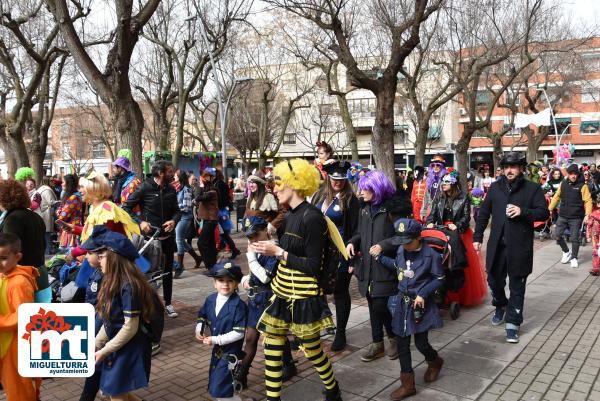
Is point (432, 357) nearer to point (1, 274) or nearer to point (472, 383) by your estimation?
point (472, 383)

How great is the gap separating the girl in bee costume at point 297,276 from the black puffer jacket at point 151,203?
110 inches

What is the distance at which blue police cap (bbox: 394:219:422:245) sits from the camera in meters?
3.97

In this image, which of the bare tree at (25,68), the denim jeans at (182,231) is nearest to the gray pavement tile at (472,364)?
the denim jeans at (182,231)

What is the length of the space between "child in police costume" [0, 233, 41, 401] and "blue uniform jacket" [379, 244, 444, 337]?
9.01 feet

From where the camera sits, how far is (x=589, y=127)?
4734 centimetres

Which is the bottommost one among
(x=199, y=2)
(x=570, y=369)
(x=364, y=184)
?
(x=570, y=369)

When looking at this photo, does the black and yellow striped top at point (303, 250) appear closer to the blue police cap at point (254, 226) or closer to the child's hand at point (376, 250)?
the blue police cap at point (254, 226)

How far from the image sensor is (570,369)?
4.38m

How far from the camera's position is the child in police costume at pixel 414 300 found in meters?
3.84

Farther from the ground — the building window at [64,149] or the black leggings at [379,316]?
the building window at [64,149]

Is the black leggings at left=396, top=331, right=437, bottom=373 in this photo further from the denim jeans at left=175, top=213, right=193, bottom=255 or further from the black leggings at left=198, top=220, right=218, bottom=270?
the denim jeans at left=175, top=213, right=193, bottom=255

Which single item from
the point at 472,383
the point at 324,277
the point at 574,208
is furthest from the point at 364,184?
the point at 574,208

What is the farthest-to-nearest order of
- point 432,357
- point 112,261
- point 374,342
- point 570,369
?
point 374,342 → point 570,369 → point 432,357 → point 112,261

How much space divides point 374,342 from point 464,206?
2357 mm
